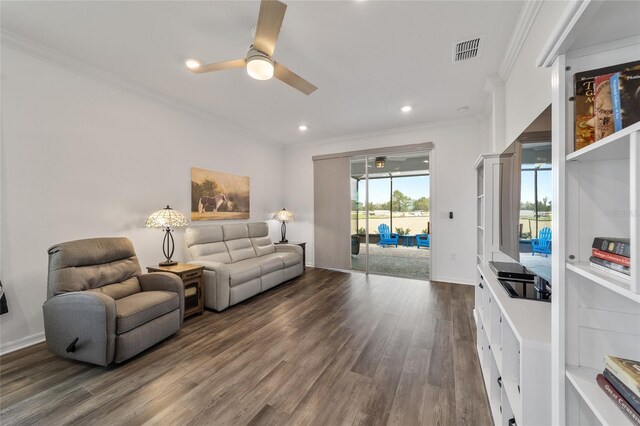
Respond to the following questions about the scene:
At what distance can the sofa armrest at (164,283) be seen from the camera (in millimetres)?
2525

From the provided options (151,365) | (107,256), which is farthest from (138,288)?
(151,365)

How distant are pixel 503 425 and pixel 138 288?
3.27m

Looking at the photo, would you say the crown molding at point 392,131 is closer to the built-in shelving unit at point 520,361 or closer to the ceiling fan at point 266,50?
the ceiling fan at point 266,50

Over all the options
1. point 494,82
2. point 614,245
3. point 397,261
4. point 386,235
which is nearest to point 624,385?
point 614,245

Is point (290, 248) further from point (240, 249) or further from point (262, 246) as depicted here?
point (240, 249)

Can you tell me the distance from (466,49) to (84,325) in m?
4.19

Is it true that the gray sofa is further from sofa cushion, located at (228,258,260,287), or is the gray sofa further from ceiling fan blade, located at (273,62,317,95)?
ceiling fan blade, located at (273,62,317,95)

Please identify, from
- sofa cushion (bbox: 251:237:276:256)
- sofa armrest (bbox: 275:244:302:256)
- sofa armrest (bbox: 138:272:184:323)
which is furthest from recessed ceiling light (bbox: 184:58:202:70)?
sofa armrest (bbox: 275:244:302:256)

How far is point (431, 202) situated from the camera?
14.5 ft

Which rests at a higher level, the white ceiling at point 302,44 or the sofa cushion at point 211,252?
the white ceiling at point 302,44

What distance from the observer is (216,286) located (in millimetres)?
3068

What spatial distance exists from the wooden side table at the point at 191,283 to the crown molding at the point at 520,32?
Answer: 13.1ft

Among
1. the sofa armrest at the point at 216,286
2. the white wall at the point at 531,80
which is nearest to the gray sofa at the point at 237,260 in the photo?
the sofa armrest at the point at 216,286

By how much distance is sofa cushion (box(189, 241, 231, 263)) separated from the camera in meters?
3.47
